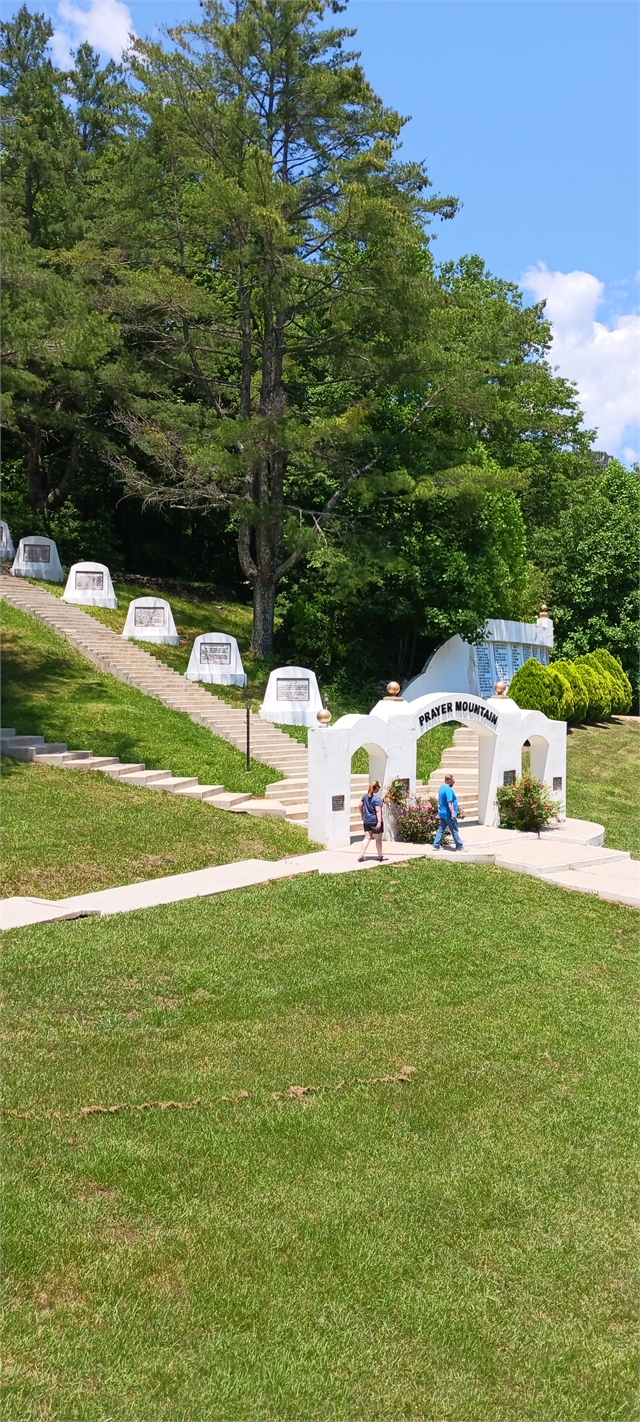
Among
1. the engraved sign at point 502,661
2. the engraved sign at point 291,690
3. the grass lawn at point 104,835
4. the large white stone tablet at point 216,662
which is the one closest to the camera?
the grass lawn at point 104,835

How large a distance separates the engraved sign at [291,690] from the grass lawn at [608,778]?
236 inches

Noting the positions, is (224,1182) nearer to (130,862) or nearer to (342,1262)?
(342,1262)

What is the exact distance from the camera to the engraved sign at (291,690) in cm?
2412

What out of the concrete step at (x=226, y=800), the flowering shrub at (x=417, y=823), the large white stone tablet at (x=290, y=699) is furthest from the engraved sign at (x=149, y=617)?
the flowering shrub at (x=417, y=823)

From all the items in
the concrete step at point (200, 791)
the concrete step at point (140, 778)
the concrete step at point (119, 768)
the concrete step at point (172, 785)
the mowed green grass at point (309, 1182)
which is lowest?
the mowed green grass at point (309, 1182)

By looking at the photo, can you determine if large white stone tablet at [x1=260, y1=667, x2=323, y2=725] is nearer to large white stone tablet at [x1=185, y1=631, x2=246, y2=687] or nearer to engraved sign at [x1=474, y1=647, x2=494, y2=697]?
large white stone tablet at [x1=185, y1=631, x2=246, y2=687]

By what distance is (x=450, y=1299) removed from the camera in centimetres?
518

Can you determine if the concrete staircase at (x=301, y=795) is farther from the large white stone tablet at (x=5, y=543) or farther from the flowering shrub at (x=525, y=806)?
the large white stone tablet at (x=5, y=543)

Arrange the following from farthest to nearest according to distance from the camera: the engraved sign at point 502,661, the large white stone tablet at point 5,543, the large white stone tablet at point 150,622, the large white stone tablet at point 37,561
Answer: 1. the engraved sign at point 502,661
2. the large white stone tablet at point 5,543
3. the large white stone tablet at point 37,561
4. the large white stone tablet at point 150,622

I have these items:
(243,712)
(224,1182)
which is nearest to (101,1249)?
(224,1182)

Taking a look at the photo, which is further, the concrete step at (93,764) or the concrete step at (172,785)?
the concrete step at (93,764)

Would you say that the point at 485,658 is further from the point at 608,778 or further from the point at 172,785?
the point at 172,785

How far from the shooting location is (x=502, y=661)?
106 feet

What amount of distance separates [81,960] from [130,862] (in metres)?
4.03
